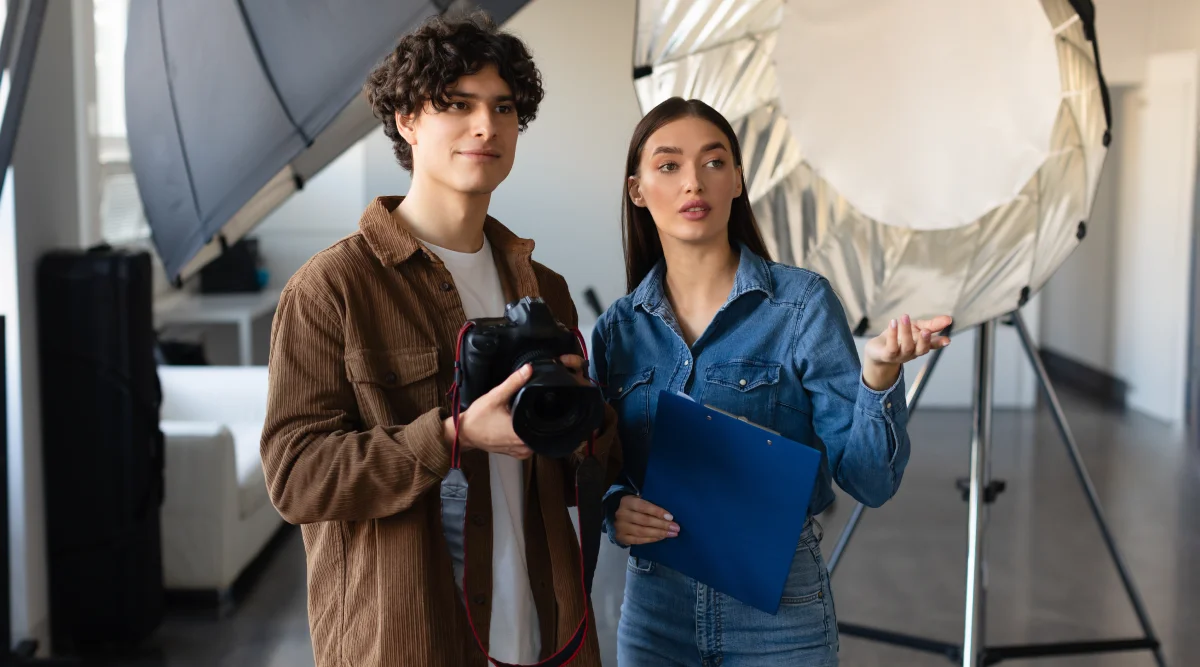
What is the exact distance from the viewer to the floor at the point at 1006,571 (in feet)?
10.9

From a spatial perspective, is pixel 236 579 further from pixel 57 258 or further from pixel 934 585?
pixel 934 585

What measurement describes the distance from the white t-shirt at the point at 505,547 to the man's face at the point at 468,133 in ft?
0.33

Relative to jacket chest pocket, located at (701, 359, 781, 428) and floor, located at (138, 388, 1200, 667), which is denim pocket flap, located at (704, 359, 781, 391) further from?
floor, located at (138, 388, 1200, 667)

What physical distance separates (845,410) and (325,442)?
2.16 ft

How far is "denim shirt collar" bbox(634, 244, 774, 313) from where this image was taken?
1.46 m

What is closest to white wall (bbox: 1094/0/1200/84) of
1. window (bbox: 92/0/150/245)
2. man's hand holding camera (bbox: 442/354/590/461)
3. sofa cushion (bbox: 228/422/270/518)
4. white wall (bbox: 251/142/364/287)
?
white wall (bbox: 251/142/364/287)

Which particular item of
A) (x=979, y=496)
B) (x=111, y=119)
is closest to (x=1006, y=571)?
(x=979, y=496)

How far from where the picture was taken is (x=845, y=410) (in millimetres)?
1404

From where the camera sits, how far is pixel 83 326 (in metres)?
3.06

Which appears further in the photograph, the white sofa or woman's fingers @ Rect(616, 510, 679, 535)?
the white sofa

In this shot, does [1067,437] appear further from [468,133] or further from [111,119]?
[111,119]

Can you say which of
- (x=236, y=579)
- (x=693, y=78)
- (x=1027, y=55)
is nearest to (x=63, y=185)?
(x=236, y=579)

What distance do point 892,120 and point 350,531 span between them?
1.41m

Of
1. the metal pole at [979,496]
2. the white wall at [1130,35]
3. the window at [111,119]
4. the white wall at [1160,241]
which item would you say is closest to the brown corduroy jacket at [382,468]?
the metal pole at [979,496]
